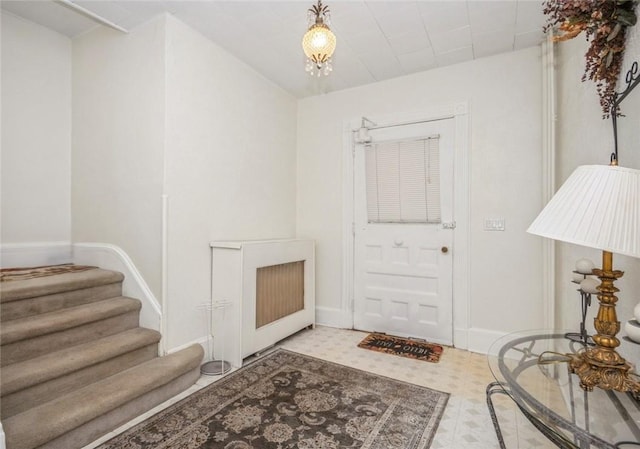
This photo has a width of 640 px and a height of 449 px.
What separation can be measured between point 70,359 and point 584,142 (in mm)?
3311

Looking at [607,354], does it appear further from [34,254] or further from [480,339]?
[34,254]

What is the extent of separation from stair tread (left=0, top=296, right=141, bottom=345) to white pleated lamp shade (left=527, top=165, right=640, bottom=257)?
2.56 m

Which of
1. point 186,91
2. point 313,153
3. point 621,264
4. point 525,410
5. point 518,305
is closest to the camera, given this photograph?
point 525,410

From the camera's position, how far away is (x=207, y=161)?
104 inches

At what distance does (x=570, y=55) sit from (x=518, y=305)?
1959 millimetres

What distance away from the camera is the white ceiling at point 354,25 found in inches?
87.4

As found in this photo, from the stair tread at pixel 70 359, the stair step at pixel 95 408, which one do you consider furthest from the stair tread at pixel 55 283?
the stair step at pixel 95 408

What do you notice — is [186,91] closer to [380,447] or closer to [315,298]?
[315,298]

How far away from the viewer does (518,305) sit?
275 cm

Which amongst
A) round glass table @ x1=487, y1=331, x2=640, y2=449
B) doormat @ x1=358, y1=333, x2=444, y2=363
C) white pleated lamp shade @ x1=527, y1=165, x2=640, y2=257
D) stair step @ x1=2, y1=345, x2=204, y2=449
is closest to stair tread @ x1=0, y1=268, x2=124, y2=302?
stair step @ x1=2, y1=345, x2=204, y2=449

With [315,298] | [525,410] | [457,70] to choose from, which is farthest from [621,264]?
[315,298]

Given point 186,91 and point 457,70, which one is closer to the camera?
point 186,91

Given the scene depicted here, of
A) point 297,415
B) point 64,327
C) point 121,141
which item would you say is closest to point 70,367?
point 64,327

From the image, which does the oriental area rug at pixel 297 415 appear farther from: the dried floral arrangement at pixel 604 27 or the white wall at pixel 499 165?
the dried floral arrangement at pixel 604 27
